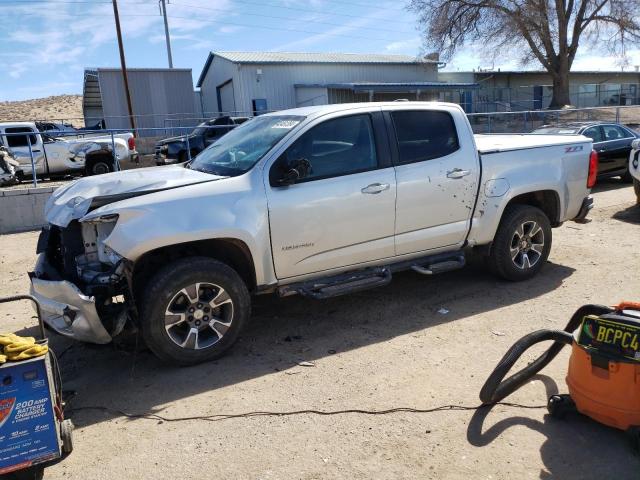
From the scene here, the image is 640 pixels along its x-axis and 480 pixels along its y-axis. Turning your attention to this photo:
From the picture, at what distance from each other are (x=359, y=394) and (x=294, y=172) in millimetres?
1759

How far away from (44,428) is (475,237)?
162 inches

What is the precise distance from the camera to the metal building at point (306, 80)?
1238 inches

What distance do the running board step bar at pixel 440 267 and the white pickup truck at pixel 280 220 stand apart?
0.06 feet

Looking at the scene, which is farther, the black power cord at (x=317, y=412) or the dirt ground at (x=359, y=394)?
the black power cord at (x=317, y=412)

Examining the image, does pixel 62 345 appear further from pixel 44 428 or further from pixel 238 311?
pixel 44 428

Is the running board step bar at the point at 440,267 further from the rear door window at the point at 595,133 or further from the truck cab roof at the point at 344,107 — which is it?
the rear door window at the point at 595,133

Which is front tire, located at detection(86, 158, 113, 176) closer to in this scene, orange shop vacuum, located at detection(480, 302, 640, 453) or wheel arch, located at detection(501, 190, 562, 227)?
wheel arch, located at detection(501, 190, 562, 227)

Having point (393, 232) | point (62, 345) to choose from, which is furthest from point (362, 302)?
point (62, 345)

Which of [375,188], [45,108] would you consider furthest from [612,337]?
[45,108]

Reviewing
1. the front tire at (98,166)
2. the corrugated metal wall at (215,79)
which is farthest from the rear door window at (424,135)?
the corrugated metal wall at (215,79)

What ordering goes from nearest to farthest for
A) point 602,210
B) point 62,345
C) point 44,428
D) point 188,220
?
point 44,428 < point 188,220 < point 62,345 < point 602,210

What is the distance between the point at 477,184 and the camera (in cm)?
532

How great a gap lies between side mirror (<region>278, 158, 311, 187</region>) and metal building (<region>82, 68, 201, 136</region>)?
27559mm

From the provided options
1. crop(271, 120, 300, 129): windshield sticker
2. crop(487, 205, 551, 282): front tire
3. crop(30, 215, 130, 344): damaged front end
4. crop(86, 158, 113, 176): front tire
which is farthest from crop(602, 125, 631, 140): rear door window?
crop(86, 158, 113, 176): front tire
